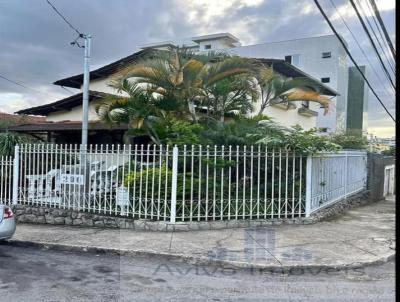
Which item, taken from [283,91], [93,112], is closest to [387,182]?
[283,91]

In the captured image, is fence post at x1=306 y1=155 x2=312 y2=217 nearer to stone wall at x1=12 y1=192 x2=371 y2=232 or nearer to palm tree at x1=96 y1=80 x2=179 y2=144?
stone wall at x1=12 y1=192 x2=371 y2=232

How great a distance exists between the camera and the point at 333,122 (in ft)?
115

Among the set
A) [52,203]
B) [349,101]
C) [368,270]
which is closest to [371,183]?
[368,270]

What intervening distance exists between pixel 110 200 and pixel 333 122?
95.6ft

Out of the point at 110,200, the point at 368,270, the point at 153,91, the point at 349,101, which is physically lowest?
the point at 368,270

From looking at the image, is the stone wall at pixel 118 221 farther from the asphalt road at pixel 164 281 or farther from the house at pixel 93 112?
the house at pixel 93 112

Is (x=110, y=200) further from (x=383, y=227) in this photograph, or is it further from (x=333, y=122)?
(x=333, y=122)

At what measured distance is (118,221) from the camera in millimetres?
8852

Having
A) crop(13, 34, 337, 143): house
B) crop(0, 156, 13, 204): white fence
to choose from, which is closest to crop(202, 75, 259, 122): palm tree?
crop(13, 34, 337, 143): house

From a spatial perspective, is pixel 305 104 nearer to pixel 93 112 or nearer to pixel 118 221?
pixel 93 112

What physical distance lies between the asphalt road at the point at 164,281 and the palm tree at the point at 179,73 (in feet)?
17.2

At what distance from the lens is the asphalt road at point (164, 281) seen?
4.89 metres

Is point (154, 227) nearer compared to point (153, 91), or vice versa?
point (154, 227)

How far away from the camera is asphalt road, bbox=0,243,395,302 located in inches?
193
